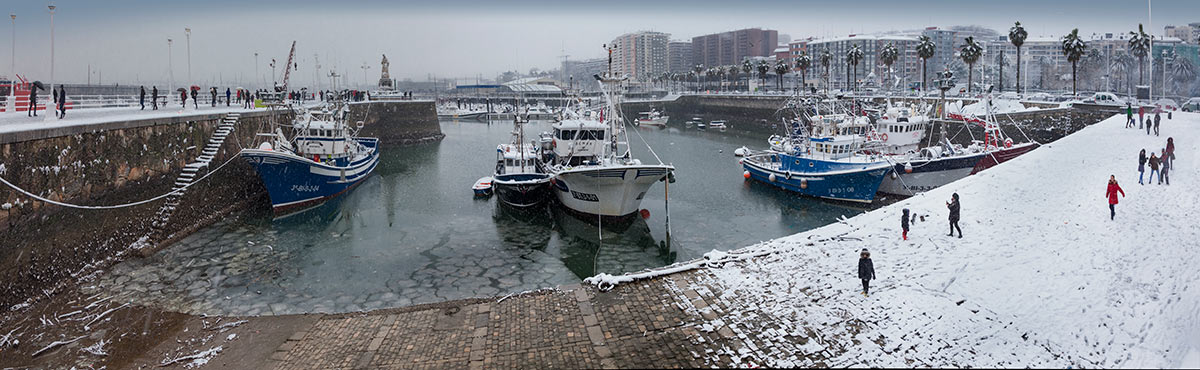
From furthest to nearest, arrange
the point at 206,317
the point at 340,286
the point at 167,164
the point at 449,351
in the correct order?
the point at 167,164, the point at 340,286, the point at 206,317, the point at 449,351

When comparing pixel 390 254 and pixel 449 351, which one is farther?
pixel 390 254

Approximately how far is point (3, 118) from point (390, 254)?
13.0 meters

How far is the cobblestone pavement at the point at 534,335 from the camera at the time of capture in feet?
36.6

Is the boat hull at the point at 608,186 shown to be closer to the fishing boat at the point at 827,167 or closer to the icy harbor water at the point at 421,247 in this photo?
the icy harbor water at the point at 421,247

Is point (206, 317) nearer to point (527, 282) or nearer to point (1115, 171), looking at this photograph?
point (527, 282)

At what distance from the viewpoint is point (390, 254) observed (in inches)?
885

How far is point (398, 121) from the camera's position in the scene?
230ft

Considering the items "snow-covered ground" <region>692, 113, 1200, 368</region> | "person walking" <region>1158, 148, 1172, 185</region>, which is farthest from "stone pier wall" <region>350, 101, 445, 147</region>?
"person walking" <region>1158, 148, 1172, 185</region>

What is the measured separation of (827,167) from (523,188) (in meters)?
14.8

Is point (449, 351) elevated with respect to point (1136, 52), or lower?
lower

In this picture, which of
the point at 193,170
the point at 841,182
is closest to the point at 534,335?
the point at 193,170

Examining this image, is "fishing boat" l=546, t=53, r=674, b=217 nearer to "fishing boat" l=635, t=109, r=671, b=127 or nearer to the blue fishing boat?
the blue fishing boat

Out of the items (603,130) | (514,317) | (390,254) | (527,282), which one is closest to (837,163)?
(603,130)

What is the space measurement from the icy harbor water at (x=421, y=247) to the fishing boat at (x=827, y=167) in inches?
32.7
